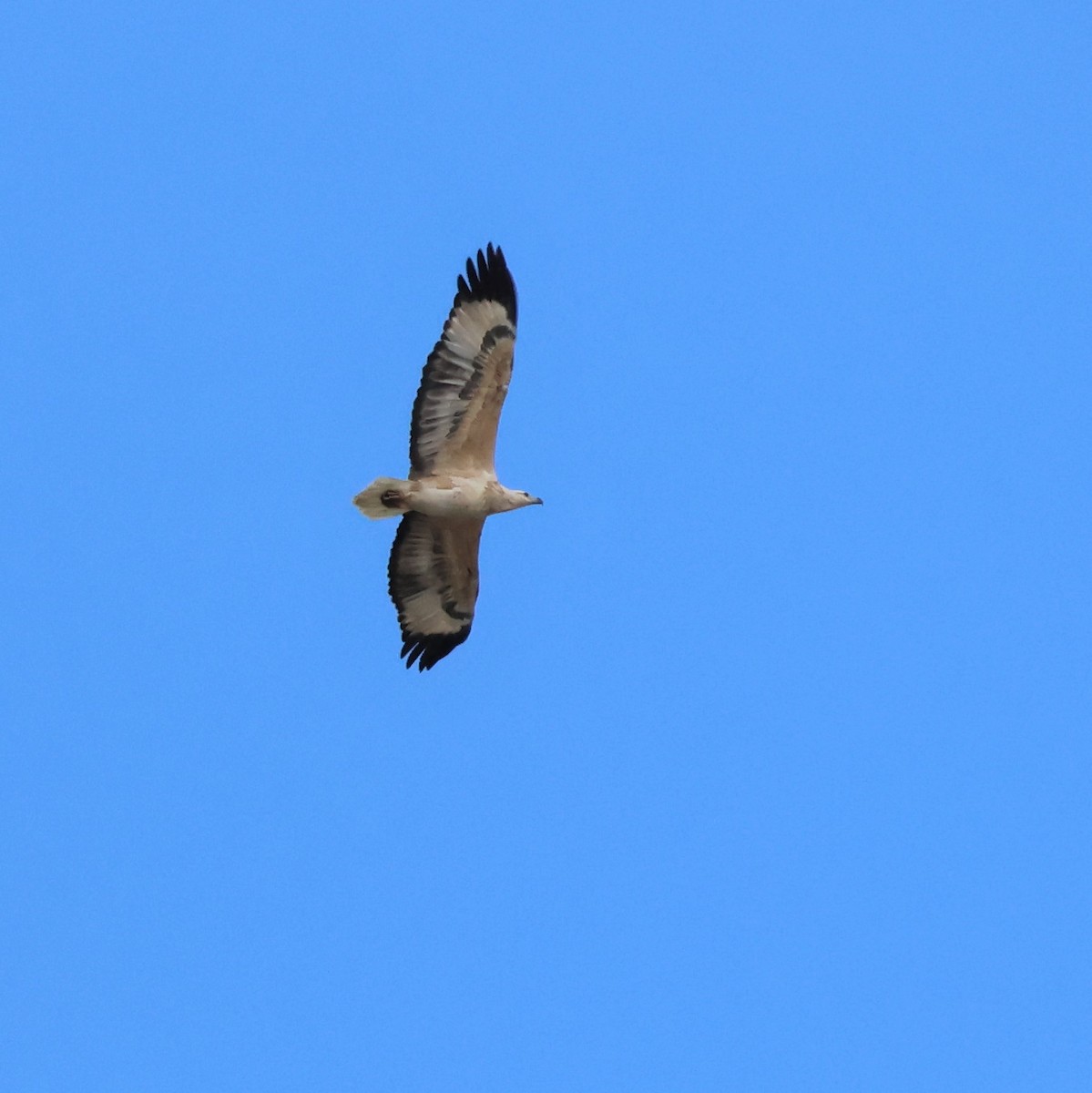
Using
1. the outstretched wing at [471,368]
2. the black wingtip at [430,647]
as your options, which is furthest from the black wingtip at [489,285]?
the black wingtip at [430,647]

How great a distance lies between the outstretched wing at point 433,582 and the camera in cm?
1950

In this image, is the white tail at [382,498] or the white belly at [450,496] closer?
the white tail at [382,498]

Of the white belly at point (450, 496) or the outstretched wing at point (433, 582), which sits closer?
the white belly at point (450, 496)

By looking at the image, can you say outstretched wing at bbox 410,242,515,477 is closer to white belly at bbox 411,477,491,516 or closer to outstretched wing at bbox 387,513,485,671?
white belly at bbox 411,477,491,516

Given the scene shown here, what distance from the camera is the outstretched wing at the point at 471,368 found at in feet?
61.6

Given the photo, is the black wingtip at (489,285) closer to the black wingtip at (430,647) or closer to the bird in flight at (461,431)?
the bird in flight at (461,431)

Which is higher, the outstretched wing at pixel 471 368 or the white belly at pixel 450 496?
the outstretched wing at pixel 471 368

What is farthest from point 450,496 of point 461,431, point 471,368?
point 471,368

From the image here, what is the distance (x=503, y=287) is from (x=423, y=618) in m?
3.27

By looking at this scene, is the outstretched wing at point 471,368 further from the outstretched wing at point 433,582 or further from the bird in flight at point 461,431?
the outstretched wing at point 433,582

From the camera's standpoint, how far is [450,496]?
19.0 metres

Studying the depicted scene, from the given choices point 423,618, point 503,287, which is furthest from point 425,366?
point 423,618

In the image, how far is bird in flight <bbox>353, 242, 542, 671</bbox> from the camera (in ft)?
61.7

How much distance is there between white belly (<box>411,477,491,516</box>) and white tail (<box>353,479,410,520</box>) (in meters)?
0.11
